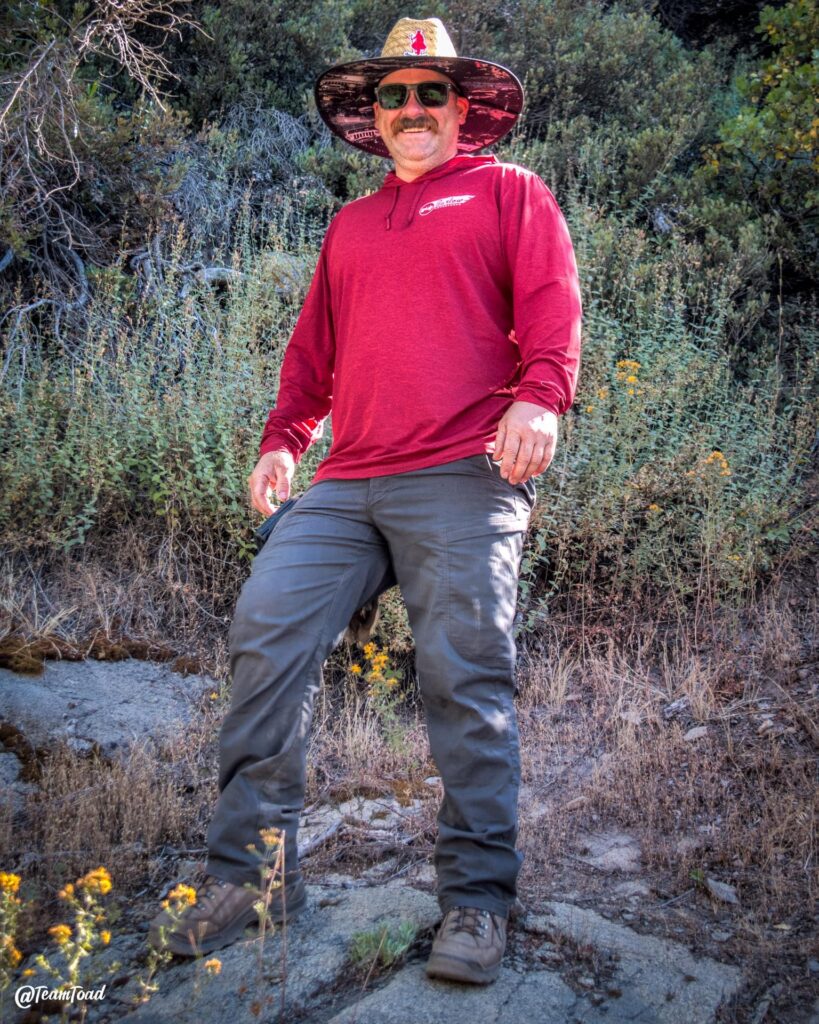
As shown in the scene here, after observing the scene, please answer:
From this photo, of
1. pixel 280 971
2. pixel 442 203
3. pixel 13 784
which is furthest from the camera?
pixel 13 784

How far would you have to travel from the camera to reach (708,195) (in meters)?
7.57

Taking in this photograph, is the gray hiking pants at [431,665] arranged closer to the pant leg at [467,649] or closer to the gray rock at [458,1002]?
the pant leg at [467,649]

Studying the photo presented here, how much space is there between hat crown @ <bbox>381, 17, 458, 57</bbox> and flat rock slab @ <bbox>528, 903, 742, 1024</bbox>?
2668mm

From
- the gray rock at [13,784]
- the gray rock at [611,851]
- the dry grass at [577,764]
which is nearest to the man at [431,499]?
the dry grass at [577,764]

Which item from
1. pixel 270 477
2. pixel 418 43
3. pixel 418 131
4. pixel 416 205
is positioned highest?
pixel 418 43

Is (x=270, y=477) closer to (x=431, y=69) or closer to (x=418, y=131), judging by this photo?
(x=418, y=131)

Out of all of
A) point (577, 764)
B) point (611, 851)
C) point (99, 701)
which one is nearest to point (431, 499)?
point (611, 851)

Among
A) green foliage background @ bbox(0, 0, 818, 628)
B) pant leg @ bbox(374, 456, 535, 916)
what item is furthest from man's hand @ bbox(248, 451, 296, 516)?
green foliage background @ bbox(0, 0, 818, 628)

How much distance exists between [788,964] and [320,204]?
234 inches

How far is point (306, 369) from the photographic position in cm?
326

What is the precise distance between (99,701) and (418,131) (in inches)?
107

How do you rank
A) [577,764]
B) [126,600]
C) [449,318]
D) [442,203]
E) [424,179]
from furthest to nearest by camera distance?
[126,600]
[577,764]
[424,179]
[442,203]
[449,318]

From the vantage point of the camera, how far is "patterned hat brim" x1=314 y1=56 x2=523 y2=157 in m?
3.12

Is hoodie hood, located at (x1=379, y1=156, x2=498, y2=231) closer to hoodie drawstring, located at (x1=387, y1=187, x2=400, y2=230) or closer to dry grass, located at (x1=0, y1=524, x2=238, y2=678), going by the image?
hoodie drawstring, located at (x1=387, y1=187, x2=400, y2=230)
